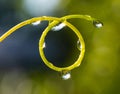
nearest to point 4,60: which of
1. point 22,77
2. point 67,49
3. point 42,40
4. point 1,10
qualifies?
point 1,10

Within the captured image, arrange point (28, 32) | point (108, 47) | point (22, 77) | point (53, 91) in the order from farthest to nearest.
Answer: point (28, 32)
point (22, 77)
point (53, 91)
point (108, 47)

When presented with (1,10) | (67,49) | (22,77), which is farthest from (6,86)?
(1,10)

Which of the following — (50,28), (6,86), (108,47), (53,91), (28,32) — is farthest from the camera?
(28,32)

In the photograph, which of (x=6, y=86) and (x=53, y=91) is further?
(x=6, y=86)

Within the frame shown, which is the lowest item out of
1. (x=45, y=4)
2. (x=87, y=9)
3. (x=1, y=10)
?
(x=87, y=9)

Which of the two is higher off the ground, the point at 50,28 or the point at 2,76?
the point at 2,76

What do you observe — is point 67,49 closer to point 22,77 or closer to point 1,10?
point 22,77
